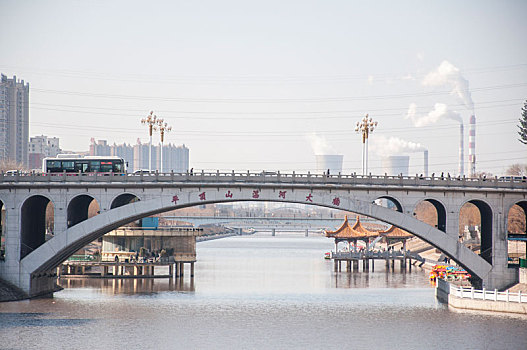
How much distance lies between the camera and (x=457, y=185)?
238ft

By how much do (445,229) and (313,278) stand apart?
99.4 ft

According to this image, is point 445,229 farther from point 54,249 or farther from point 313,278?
point 54,249

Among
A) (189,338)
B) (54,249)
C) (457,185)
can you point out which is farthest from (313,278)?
(189,338)

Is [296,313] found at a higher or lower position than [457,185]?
lower

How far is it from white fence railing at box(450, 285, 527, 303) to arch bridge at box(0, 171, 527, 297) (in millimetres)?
3047

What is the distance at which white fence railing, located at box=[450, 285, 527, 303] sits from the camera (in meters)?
63.0

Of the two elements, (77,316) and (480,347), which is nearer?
(480,347)

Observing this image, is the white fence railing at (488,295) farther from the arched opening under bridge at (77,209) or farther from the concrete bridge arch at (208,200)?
the arched opening under bridge at (77,209)

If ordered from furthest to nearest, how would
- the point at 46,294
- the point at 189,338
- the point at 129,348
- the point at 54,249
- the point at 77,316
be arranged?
1. the point at 46,294
2. the point at 54,249
3. the point at 77,316
4. the point at 189,338
5. the point at 129,348

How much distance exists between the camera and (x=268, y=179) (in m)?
73.6

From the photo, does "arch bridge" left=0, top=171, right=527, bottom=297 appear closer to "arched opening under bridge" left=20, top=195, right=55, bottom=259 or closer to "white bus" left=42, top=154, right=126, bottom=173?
"arched opening under bridge" left=20, top=195, right=55, bottom=259

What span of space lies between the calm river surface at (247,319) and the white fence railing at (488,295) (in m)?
2.07

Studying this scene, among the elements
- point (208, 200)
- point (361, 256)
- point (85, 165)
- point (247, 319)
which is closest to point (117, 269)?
point (85, 165)

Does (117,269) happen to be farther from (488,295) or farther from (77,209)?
(488,295)
